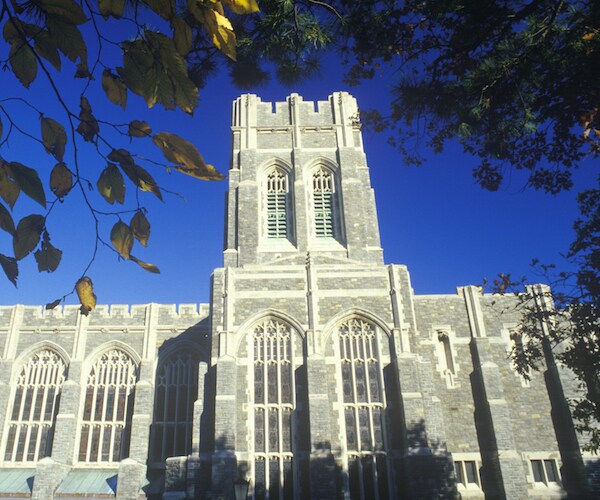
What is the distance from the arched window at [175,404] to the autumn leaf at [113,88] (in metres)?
20.6

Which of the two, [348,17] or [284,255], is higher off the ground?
[284,255]

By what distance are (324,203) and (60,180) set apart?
2345cm

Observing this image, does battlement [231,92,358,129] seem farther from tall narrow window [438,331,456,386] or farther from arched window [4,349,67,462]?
arched window [4,349,67,462]

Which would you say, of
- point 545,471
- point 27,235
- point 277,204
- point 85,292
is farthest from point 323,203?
point 27,235

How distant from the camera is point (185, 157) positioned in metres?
2.27

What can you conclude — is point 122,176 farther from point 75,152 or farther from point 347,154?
point 347,154

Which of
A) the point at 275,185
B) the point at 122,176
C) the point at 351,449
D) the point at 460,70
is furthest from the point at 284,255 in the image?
the point at 122,176

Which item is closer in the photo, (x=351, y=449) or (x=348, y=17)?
(x=348, y=17)

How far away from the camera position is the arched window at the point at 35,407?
2142 centimetres

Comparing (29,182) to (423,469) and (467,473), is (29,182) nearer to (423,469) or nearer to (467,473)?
(423,469)

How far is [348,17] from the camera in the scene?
6.77 m

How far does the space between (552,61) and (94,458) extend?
20.7 meters

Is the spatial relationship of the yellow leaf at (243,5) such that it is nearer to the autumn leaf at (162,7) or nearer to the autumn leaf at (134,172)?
the autumn leaf at (162,7)

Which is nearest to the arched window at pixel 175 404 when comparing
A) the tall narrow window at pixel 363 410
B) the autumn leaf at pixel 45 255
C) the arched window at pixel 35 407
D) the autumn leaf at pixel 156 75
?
the arched window at pixel 35 407
